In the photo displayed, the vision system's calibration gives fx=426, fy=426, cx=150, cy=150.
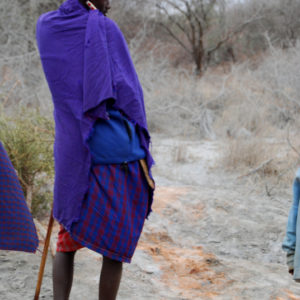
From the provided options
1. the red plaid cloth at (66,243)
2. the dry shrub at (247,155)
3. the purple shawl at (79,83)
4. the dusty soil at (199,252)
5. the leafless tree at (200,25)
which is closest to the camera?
the purple shawl at (79,83)

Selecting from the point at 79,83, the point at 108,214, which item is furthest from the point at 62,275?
the point at 79,83

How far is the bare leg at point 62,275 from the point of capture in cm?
156

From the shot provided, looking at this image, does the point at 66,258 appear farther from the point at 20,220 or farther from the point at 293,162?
the point at 293,162

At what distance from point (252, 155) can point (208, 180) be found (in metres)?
0.69

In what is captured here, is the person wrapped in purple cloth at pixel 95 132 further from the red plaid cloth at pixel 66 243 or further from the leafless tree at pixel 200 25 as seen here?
the leafless tree at pixel 200 25

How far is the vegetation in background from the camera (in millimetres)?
2933

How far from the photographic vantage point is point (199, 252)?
124 inches

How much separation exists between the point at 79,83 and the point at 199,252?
207 cm

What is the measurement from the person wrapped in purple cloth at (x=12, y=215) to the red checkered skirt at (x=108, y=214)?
20 cm

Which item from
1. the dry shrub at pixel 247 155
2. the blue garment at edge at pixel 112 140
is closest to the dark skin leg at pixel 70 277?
the blue garment at edge at pixel 112 140

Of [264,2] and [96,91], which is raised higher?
[264,2]

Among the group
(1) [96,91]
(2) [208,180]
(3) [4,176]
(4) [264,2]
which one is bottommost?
(2) [208,180]

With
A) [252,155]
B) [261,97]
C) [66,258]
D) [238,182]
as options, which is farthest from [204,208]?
[261,97]

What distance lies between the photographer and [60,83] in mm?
1467
